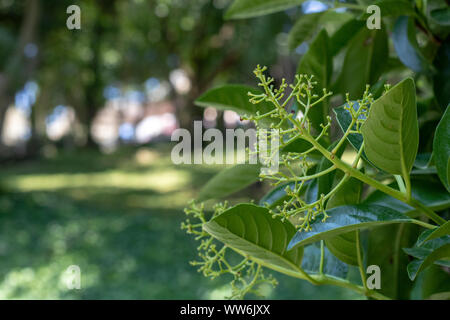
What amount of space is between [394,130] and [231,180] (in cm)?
28

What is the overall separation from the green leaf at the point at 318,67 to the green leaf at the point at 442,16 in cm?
13

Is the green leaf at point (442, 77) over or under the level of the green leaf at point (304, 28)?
under

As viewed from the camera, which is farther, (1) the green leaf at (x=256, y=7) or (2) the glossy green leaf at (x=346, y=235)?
(1) the green leaf at (x=256, y=7)

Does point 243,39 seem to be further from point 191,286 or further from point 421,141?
point 421,141

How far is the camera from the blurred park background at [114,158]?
3656mm

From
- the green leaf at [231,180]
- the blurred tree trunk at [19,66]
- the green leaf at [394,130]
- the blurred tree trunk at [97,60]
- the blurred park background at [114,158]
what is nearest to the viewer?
the green leaf at [394,130]

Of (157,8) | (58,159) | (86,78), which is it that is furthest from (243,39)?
(58,159)

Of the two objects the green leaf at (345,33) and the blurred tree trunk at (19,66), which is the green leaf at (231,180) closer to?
Result: the green leaf at (345,33)

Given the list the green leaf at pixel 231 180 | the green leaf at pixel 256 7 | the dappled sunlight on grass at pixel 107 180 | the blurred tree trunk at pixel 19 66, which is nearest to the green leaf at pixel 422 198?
the green leaf at pixel 231 180

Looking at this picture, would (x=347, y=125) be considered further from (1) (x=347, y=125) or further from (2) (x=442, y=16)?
(2) (x=442, y=16)

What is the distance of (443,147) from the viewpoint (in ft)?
1.43

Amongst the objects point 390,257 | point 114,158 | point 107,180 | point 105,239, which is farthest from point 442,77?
point 114,158

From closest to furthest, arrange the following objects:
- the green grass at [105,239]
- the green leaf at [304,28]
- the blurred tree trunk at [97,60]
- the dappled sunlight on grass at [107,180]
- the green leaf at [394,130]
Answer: the green leaf at [394,130]
the green leaf at [304,28]
the green grass at [105,239]
the dappled sunlight on grass at [107,180]
the blurred tree trunk at [97,60]
